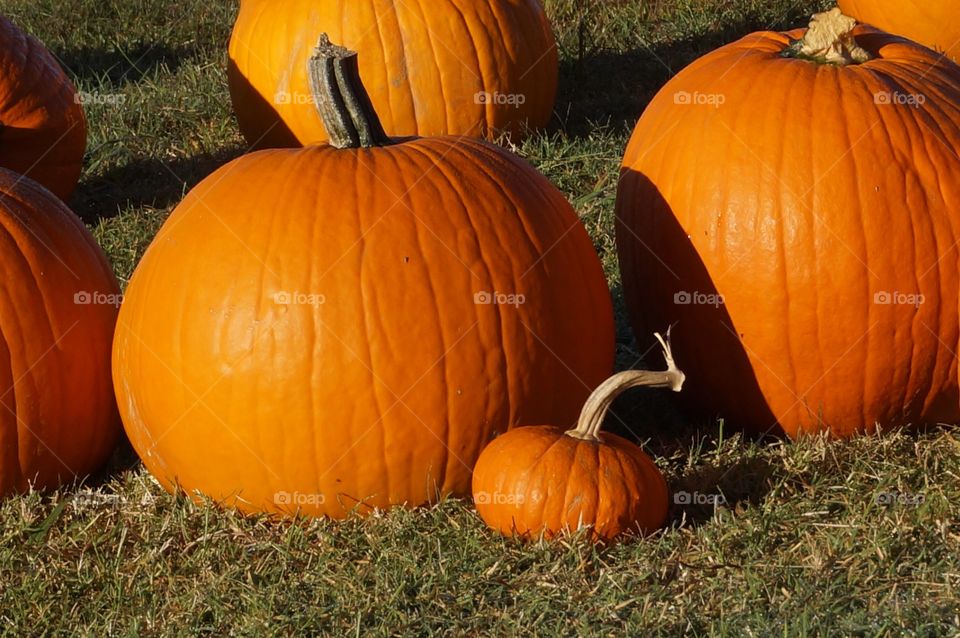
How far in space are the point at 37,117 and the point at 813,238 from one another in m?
3.64

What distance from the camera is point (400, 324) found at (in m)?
3.39

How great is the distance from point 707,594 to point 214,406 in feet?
4.25

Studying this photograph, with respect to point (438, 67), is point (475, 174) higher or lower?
higher

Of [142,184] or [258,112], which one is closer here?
[258,112]

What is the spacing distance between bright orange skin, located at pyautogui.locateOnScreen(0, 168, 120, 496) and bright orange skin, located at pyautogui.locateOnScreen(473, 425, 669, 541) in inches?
48.7

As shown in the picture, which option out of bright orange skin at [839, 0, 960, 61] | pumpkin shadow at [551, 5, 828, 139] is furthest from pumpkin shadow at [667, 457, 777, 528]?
bright orange skin at [839, 0, 960, 61]

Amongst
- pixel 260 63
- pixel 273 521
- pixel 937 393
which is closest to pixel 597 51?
pixel 260 63

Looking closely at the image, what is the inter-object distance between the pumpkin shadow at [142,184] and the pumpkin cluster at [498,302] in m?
2.15

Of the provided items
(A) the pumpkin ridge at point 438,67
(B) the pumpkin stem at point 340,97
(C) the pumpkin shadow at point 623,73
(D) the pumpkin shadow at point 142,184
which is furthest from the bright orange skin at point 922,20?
(B) the pumpkin stem at point 340,97

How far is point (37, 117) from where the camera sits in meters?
5.91

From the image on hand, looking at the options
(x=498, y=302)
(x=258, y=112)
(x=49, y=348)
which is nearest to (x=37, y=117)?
(x=258, y=112)

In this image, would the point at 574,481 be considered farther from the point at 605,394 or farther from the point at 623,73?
the point at 623,73

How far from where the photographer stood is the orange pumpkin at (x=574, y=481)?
3.24 m

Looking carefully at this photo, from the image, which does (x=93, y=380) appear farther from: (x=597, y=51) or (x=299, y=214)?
(x=597, y=51)
